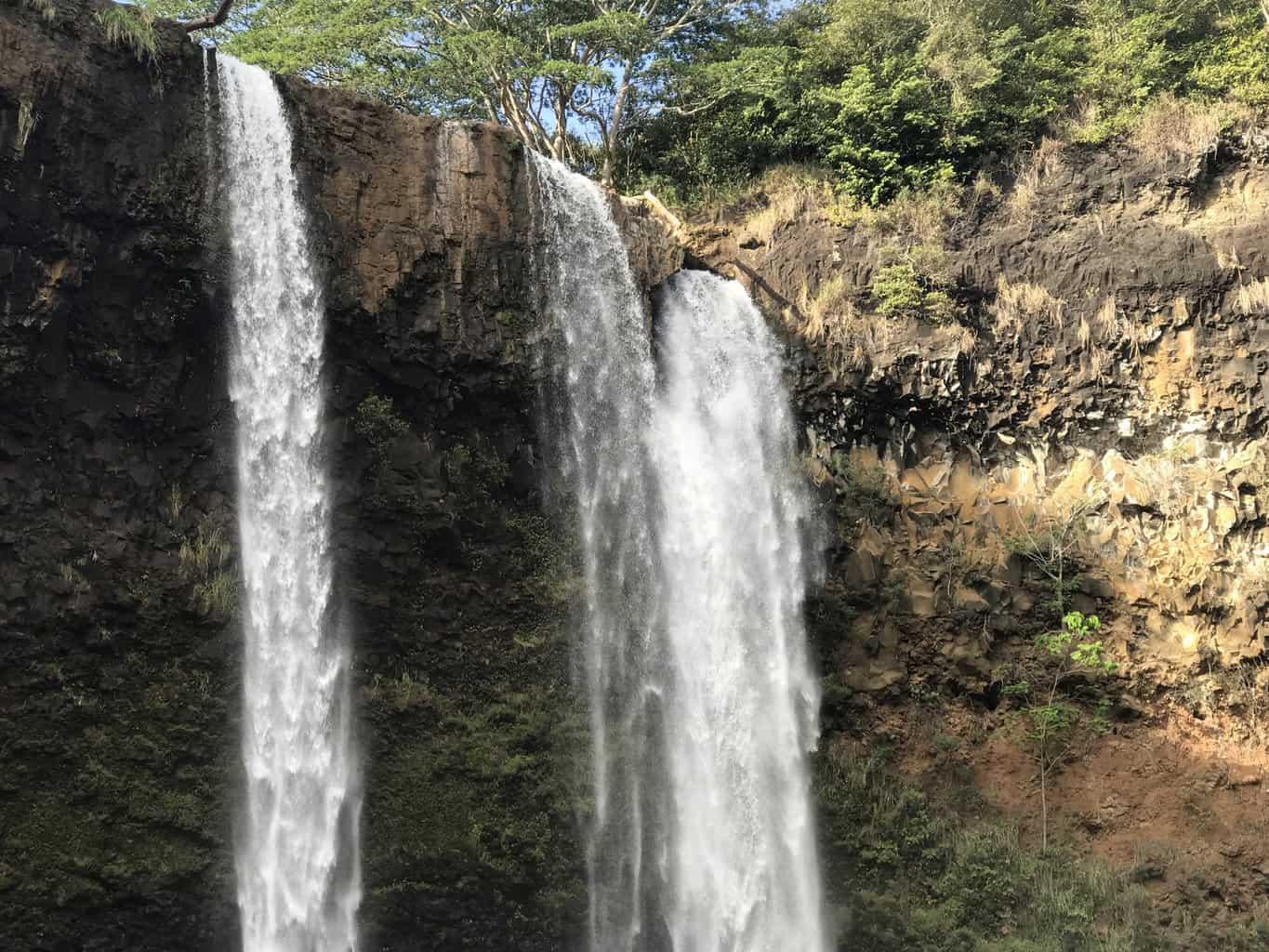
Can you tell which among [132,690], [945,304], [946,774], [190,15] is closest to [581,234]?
[945,304]

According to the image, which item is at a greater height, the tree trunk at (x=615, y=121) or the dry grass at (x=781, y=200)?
the tree trunk at (x=615, y=121)

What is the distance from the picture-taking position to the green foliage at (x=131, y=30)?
12367 millimetres

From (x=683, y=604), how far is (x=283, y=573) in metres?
5.48

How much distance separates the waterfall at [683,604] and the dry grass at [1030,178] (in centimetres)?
516

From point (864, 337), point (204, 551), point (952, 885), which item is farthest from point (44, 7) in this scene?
point (952, 885)

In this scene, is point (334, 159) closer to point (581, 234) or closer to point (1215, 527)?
point (581, 234)

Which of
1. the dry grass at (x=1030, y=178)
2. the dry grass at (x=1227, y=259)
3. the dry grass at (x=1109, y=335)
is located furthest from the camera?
the dry grass at (x=1030, y=178)

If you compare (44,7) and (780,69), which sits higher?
(780,69)

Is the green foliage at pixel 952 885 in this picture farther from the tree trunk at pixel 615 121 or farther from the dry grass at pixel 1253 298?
the tree trunk at pixel 615 121

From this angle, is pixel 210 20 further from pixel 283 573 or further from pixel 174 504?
pixel 283 573

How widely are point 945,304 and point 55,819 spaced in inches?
569

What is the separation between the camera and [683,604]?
49.2 feet

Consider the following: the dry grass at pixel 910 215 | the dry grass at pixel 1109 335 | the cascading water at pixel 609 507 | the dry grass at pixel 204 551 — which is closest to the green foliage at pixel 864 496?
the cascading water at pixel 609 507

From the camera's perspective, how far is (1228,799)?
14789 millimetres
